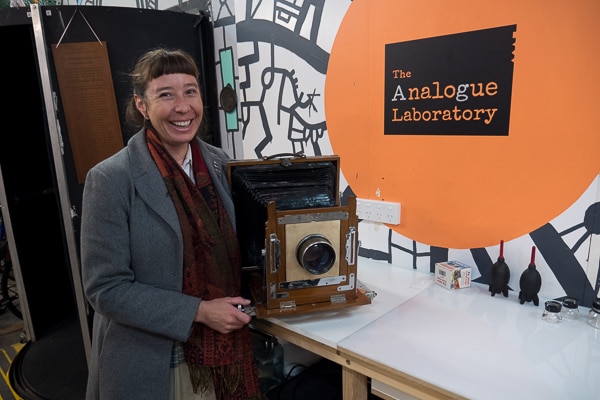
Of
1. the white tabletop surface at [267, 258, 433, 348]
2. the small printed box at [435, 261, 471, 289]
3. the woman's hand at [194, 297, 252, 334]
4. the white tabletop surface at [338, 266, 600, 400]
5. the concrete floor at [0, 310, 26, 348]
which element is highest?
the woman's hand at [194, 297, 252, 334]

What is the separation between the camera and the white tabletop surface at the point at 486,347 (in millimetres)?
975

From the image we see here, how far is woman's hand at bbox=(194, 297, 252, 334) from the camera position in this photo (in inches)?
44.8

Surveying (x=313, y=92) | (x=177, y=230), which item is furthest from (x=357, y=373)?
(x=313, y=92)

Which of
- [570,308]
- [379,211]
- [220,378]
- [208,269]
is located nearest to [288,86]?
[379,211]

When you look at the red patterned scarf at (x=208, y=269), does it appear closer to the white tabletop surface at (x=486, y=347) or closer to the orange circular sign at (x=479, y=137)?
the white tabletop surface at (x=486, y=347)

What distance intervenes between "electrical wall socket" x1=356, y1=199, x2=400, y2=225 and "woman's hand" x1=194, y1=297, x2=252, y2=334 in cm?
82

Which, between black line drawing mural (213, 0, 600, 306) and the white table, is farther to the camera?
black line drawing mural (213, 0, 600, 306)

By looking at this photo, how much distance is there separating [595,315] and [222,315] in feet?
3.67

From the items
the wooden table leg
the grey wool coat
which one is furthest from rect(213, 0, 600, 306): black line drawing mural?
the grey wool coat

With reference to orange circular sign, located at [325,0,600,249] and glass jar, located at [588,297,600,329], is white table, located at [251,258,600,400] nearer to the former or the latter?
glass jar, located at [588,297,600,329]

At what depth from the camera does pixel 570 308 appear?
1.28 metres

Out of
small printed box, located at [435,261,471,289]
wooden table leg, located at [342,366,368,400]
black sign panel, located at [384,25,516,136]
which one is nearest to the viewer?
wooden table leg, located at [342,366,368,400]

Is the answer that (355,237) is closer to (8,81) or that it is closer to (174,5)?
(174,5)

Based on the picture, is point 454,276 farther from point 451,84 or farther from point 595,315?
point 451,84
